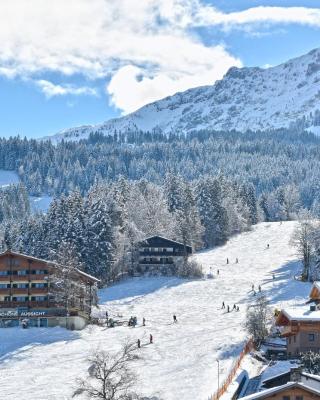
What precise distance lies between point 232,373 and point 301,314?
12.4 metres

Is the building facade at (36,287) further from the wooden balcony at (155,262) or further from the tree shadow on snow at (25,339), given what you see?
the wooden balcony at (155,262)

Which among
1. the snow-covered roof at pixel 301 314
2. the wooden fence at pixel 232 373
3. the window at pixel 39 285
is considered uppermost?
the window at pixel 39 285

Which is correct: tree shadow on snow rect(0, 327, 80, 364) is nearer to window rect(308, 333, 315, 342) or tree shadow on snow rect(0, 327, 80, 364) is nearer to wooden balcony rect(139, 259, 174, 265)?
window rect(308, 333, 315, 342)

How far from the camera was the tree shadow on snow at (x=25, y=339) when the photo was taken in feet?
223

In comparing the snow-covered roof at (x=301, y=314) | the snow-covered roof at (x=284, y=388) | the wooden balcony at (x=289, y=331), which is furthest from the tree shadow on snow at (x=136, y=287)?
the snow-covered roof at (x=284, y=388)

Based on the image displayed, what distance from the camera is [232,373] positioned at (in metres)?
57.5

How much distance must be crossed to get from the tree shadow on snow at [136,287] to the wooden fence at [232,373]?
101ft

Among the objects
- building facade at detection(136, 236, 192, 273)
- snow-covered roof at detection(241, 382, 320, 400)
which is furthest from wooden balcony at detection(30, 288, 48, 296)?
snow-covered roof at detection(241, 382, 320, 400)

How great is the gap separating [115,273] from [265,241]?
36.6 metres

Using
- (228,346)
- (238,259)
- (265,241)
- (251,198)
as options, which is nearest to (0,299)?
(228,346)

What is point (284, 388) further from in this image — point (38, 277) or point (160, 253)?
point (160, 253)

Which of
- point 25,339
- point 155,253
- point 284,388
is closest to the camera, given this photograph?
point 284,388

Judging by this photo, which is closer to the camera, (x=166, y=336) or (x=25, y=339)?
(x=25, y=339)

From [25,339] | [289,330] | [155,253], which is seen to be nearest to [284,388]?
[289,330]
